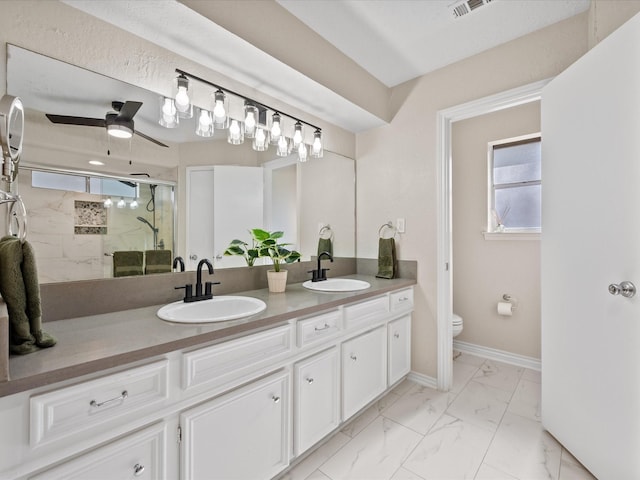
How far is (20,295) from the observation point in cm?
82

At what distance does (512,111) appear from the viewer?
106 inches

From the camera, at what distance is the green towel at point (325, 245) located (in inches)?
94.4

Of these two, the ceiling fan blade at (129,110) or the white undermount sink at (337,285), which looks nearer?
the ceiling fan blade at (129,110)

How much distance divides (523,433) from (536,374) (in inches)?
38.6

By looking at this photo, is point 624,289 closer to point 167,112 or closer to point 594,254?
point 594,254

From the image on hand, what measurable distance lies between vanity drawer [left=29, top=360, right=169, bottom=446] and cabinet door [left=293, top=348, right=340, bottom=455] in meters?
0.63

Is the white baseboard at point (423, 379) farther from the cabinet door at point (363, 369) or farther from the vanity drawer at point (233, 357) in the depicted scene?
the vanity drawer at point (233, 357)

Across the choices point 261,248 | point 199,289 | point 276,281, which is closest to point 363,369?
point 276,281

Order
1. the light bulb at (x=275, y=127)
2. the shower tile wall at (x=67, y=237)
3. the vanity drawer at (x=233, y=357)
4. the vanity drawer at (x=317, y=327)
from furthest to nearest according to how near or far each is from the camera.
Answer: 1. the light bulb at (x=275, y=127)
2. the vanity drawer at (x=317, y=327)
3. the shower tile wall at (x=67, y=237)
4. the vanity drawer at (x=233, y=357)

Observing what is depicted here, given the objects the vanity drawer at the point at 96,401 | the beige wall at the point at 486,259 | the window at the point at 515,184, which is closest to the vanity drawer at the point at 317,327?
the vanity drawer at the point at 96,401

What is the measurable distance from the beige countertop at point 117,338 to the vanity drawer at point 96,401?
0.05m

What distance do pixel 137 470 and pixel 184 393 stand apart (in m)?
0.23

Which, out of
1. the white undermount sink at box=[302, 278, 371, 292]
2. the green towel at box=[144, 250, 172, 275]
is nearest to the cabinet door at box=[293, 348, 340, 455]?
the white undermount sink at box=[302, 278, 371, 292]

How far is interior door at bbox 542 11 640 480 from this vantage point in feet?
3.94
